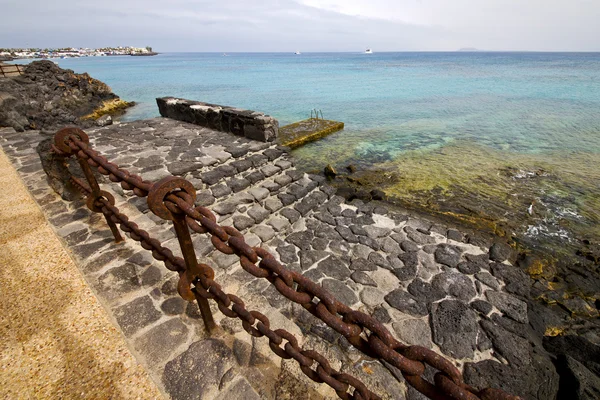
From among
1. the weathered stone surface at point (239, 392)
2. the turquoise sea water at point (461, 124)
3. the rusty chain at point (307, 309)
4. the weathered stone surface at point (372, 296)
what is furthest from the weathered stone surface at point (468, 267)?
the turquoise sea water at point (461, 124)

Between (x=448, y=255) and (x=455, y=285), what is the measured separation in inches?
31.2

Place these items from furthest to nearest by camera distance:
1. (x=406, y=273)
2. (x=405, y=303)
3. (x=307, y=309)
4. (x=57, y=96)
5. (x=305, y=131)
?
(x=57, y=96) < (x=305, y=131) < (x=406, y=273) < (x=405, y=303) < (x=307, y=309)

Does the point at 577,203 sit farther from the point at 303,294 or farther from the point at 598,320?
the point at 303,294

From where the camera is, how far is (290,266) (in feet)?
14.6

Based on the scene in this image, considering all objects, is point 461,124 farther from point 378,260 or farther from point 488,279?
point 378,260

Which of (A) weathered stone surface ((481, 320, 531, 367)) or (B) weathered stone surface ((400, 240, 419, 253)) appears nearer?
(A) weathered stone surface ((481, 320, 531, 367))

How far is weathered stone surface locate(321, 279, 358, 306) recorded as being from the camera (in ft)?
12.6

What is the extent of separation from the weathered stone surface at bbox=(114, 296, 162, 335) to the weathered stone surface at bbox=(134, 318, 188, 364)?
5.0 inches

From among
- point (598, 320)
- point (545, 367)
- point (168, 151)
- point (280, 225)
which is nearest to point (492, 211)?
point (598, 320)

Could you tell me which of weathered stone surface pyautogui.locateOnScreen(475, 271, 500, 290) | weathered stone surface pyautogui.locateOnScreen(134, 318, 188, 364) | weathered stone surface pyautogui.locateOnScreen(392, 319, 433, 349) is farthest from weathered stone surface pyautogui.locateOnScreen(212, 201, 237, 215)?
weathered stone surface pyautogui.locateOnScreen(475, 271, 500, 290)

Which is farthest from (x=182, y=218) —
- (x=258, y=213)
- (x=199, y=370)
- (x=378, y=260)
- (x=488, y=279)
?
(x=488, y=279)

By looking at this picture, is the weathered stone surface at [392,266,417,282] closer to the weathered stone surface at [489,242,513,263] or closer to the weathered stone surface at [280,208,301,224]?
the weathered stone surface at [489,242,513,263]

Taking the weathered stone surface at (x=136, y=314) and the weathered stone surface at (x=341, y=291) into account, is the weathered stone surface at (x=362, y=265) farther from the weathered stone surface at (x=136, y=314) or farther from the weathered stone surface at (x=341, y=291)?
the weathered stone surface at (x=136, y=314)

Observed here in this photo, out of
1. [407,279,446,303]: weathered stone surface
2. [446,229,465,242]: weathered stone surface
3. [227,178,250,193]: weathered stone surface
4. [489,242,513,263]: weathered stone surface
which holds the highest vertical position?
[227,178,250,193]: weathered stone surface
